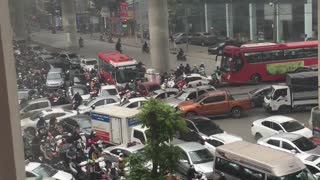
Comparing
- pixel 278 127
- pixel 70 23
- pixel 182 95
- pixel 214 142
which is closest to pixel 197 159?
pixel 214 142

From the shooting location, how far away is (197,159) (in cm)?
1084

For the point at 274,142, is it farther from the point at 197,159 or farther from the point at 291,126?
the point at 197,159

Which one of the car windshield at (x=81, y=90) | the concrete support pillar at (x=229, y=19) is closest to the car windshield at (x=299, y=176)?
the car windshield at (x=81, y=90)

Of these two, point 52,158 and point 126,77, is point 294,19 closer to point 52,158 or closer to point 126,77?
point 126,77

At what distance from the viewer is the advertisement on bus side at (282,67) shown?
802 inches

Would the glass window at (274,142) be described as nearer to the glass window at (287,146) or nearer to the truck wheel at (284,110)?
the glass window at (287,146)

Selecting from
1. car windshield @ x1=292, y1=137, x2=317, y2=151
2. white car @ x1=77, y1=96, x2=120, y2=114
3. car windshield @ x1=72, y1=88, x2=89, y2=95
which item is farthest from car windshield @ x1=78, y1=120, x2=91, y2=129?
car windshield @ x1=292, y1=137, x2=317, y2=151

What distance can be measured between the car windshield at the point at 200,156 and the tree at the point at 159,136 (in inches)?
108

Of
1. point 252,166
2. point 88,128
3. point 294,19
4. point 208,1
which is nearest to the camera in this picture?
point 252,166

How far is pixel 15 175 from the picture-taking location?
414cm

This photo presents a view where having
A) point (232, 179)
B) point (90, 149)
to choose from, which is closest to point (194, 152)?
point (232, 179)

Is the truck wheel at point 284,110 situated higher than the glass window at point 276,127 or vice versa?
the glass window at point 276,127

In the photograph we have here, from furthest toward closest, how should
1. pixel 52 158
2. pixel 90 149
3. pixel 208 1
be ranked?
pixel 208 1
pixel 90 149
pixel 52 158

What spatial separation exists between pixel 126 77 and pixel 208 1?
1838 centimetres
